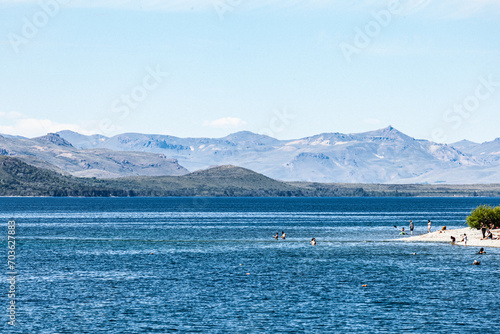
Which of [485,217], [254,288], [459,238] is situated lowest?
[254,288]

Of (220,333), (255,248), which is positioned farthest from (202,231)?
(220,333)

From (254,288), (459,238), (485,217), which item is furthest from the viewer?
(485,217)

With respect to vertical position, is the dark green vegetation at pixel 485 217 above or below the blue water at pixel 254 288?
above

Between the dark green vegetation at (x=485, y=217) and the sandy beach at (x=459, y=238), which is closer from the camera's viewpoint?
the sandy beach at (x=459, y=238)

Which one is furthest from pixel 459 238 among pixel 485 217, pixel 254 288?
pixel 254 288

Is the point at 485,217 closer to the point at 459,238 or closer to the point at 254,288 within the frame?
the point at 459,238

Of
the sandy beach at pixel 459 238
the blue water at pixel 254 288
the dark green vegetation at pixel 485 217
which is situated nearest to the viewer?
the blue water at pixel 254 288

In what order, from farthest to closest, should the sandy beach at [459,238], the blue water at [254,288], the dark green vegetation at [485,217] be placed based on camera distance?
1. the dark green vegetation at [485,217]
2. the sandy beach at [459,238]
3. the blue water at [254,288]

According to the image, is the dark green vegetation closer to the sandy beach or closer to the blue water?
the sandy beach

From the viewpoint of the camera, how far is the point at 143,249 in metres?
96.8

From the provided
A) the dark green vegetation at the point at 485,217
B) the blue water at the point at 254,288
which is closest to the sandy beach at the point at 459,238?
the dark green vegetation at the point at 485,217

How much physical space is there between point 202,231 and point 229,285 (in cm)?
7580

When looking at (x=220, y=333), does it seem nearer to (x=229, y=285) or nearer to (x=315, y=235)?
(x=229, y=285)

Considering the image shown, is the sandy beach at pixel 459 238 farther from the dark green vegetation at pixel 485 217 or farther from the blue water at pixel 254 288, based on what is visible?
the blue water at pixel 254 288
